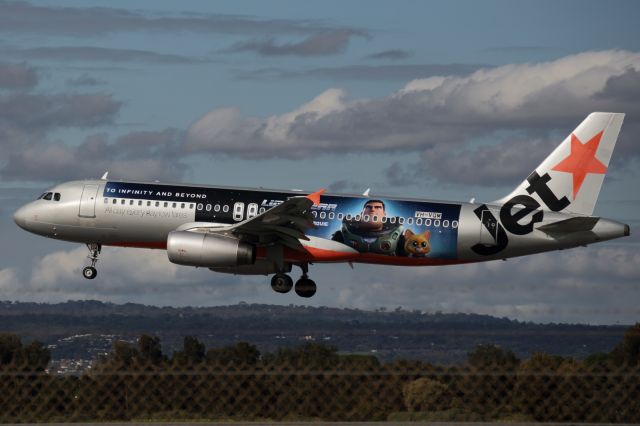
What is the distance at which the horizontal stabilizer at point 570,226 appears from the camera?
53.8m

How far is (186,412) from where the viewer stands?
22781mm

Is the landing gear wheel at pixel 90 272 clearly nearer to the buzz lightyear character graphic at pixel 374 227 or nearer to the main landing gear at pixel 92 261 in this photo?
the main landing gear at pixel 92 261

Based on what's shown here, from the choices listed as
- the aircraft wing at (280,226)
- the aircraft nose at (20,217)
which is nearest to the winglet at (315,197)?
the aircraft wing at (280,226)

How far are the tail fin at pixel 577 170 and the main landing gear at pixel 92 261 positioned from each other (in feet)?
64.7

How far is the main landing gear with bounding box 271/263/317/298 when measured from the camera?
57781 millimetres

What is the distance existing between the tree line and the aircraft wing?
2939 centimetres

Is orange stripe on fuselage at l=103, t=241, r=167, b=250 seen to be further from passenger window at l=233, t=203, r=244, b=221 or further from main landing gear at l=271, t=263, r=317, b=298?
main landing gear at l=271, t=263, r=317, b=298

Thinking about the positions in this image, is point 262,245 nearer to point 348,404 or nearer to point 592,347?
point 592,347

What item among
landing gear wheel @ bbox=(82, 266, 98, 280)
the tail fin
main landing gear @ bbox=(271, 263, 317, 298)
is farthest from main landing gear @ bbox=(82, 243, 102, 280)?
the tail fin

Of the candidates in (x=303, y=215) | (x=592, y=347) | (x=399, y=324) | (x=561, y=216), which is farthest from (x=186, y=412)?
(x=561, y=216)

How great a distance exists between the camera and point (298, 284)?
58969 millimetres

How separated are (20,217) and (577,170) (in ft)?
89.6

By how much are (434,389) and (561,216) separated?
35.7m

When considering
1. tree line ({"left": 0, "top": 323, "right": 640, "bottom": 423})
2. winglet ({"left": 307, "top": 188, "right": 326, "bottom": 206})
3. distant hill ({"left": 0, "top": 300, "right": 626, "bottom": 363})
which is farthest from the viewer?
winglet ({"left": 307, "top": 188, "right": 326, "bottom": 206})
